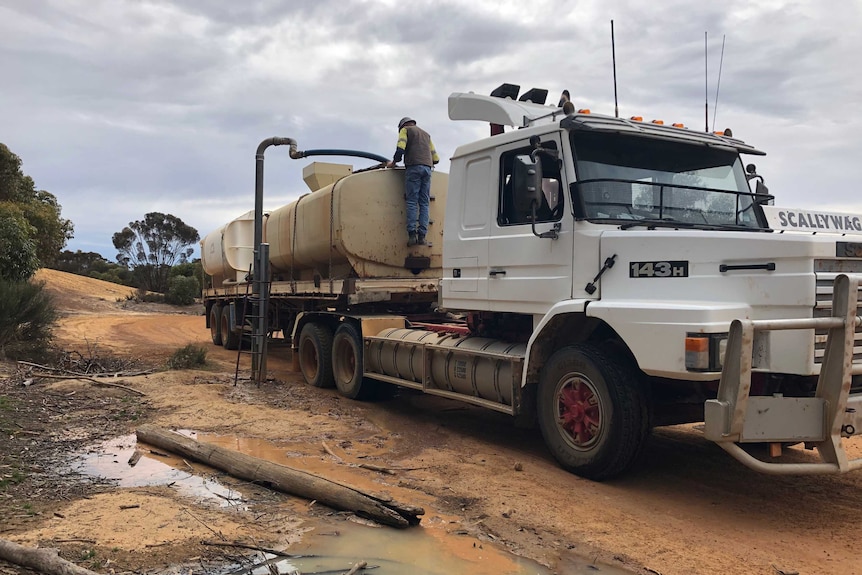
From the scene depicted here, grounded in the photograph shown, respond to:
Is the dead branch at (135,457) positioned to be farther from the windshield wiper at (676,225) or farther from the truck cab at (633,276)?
the windshield wiper at (676,225)

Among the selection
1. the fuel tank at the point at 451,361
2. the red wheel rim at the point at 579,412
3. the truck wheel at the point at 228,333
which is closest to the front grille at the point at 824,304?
the red wheel rim at the point at 579,412

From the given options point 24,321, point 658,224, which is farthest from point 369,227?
point 24,321

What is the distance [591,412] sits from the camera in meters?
5.75

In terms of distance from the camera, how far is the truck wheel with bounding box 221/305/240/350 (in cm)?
1708

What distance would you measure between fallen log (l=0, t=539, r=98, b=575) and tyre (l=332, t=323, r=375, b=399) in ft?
18.8

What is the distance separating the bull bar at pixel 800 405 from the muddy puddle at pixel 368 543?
1291mm

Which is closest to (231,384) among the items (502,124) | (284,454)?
(284,454)

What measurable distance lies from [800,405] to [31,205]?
103 feet

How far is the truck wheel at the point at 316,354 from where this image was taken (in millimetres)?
10508

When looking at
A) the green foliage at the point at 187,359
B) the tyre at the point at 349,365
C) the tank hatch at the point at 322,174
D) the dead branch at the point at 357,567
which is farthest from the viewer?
the green foliage at the point at 187,359

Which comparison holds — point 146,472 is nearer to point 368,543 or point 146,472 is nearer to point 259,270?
point 368,543

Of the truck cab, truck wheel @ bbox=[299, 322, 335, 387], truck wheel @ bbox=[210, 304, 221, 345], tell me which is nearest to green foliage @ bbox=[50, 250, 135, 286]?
truck wheel @ bbox=[210, 304, 221, 345]

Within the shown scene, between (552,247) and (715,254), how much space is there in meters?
1.50

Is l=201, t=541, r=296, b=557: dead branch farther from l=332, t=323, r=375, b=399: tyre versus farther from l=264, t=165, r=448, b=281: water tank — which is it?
l=264, t=165, r=448, b=281: water tank
